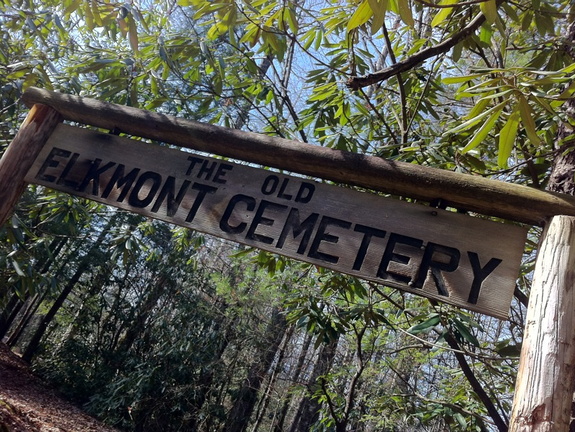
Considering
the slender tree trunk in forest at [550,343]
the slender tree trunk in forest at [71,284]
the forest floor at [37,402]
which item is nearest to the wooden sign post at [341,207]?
the slender tree trunk in forest at [550,343]

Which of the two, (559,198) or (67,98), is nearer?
(559,198)

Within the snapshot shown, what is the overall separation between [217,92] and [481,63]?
2.31 m

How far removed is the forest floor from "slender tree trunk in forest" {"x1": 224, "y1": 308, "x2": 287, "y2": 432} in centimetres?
167

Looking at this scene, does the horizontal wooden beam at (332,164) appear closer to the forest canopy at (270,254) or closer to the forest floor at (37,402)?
the forest canopy at (270,254)

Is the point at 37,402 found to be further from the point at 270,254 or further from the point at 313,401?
the point at 270,254

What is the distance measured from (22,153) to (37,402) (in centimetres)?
560

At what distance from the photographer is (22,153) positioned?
157cm

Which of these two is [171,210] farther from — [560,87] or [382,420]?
[382,420]

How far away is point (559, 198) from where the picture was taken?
1144mm

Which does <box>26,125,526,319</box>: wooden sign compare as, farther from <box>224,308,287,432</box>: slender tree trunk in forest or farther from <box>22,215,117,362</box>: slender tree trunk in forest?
<box>22,215,117,362</box>: slender tree trunk in forest

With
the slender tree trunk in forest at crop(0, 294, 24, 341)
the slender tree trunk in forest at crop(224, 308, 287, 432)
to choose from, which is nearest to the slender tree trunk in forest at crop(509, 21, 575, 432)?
the slender tree trunk in forest at crop(224, 308, 287, 432)

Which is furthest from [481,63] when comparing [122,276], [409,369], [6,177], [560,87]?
[122,276]

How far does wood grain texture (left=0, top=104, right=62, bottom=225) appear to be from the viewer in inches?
60.6

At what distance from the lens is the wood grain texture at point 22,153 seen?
1.54 m
